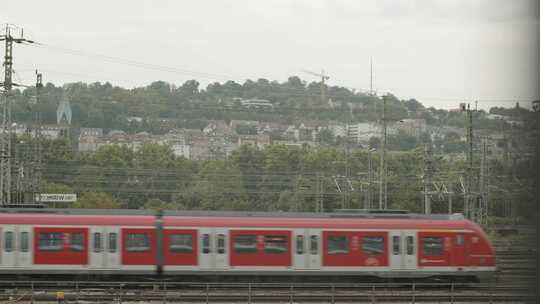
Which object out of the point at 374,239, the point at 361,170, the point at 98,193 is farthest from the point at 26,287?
the point at 361,170

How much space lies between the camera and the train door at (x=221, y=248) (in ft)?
69.9

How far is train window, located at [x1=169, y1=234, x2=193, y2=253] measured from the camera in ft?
69.8

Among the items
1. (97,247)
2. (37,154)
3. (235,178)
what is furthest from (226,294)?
(235,178)

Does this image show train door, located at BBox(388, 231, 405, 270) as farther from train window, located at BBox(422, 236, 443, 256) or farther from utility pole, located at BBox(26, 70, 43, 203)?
utility pole, located at BBox(26, 70, 43, 203)

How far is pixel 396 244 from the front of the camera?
21781 mm

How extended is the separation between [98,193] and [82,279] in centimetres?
3488

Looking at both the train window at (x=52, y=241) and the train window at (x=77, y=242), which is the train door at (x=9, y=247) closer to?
the train window at (x=52, y=241)

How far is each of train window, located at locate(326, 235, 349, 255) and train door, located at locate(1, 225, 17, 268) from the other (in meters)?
10.0

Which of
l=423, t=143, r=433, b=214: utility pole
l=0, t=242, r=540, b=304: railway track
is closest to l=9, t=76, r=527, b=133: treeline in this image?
l=423, t=143, r=433, b=214: utility pole

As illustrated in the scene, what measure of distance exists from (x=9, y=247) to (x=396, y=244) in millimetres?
12461

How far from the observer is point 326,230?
70.9 feet

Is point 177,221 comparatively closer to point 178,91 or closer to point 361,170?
point 361,170

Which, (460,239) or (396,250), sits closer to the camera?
(396,250)

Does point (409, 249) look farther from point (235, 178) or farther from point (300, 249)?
point (235, 178)
